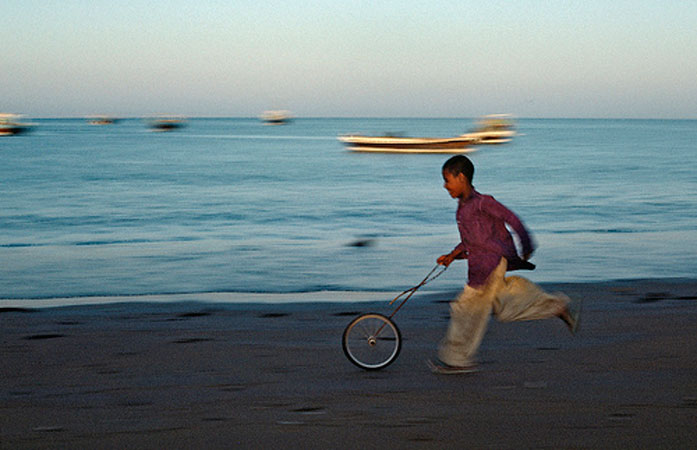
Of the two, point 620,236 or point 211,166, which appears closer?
point 620,236

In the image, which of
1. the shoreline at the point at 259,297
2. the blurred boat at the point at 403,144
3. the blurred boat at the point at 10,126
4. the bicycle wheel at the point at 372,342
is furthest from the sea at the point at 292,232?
the blurred boat at the point at 10,126

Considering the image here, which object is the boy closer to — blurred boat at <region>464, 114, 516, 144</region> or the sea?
the sea

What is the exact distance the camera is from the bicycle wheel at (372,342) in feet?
18.0

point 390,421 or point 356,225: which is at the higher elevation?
point 390,421

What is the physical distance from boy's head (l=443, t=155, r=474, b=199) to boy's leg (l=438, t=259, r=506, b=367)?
1.83 feet

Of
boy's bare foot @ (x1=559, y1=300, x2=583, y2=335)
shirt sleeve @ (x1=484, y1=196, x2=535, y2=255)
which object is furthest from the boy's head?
boy's bare foot @ (x1=559, y1=300, x2=583, y2=335)

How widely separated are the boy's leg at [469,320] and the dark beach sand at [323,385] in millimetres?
173

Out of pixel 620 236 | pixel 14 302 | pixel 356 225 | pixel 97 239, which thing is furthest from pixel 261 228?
pixel 14 302

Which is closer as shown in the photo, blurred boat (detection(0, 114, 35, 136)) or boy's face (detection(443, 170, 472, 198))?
boy's face (detection(443, 170, 472, 198))

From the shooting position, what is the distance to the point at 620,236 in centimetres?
1588

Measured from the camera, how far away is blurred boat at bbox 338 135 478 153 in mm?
67938

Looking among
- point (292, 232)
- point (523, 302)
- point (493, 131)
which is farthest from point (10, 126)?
point (523, 302)

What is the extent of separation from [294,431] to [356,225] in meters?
15.8

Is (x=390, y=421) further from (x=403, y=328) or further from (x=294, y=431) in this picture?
(x=403, y=328)
